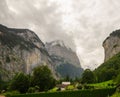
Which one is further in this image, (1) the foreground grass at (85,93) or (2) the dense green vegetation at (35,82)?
(2) the dense green vegetation at (35,82)

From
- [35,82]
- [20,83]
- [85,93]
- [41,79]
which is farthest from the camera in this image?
[20,83]

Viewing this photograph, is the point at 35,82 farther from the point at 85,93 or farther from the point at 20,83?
the point at 85,93

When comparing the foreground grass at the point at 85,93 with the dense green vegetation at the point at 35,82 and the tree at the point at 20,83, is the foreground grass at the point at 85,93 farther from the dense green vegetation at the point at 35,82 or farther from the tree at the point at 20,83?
the tree at the point at 20,83

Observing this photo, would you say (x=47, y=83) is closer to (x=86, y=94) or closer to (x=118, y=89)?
(x=86, y=94)

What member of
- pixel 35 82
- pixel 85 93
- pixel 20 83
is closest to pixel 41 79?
pixel 35 82

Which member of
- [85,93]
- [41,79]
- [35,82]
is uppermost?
[41,79]

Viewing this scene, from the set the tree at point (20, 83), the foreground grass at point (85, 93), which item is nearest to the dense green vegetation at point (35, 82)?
the tree at point (20, 83)

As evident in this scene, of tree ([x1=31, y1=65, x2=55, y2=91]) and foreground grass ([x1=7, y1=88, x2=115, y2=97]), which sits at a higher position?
tree ([x1=31, y1=65, x2=55, y2=91])

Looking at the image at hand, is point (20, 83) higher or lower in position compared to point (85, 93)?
higher

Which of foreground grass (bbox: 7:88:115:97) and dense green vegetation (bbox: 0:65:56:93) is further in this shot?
dense green vegetation (bbox: 0:65:56:93)

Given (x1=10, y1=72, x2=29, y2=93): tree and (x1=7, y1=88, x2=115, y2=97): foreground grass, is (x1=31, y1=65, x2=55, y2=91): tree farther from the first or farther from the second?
(x1=7, y1=88, x2=115, y2=97): foreground grass

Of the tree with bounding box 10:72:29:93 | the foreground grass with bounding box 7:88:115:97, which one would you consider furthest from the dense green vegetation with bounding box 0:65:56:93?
the foreground grass with bounding box 7:88:115:97

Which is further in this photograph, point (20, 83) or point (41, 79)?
point (20, 83)

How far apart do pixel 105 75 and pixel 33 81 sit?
5952 centimetres
